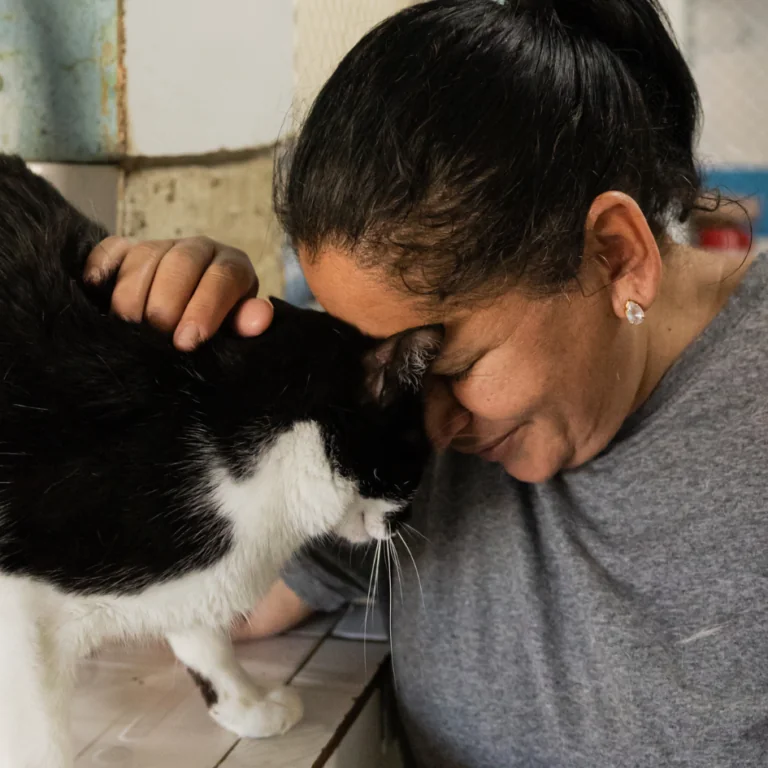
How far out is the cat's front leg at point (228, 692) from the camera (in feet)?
2.50

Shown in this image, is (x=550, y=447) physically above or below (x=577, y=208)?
below

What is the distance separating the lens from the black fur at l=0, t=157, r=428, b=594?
23.6 inches

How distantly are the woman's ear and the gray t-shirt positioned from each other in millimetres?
130

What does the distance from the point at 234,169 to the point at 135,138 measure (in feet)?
0.54

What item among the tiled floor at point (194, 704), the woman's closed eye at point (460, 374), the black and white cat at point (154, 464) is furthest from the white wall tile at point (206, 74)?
the tiled floor at point (194, 704)

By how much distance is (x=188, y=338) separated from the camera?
681 mm

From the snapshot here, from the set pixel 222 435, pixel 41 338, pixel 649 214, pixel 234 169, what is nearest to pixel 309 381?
pixel 222 435

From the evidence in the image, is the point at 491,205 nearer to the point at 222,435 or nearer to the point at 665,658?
the point at 222,435

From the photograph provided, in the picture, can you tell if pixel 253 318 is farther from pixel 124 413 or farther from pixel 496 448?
pixel 496 448

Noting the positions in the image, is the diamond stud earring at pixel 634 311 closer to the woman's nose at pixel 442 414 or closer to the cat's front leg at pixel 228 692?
the woman's nose at pixel 442 414

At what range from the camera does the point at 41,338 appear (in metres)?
0.63

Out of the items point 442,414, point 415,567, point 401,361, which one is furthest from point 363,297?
point 415,567

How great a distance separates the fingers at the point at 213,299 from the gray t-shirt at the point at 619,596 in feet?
1.16

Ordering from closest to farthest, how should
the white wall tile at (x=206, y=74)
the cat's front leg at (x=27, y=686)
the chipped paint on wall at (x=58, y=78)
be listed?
the cat's front leg at (x=27, y=686) → the chipped paint on wall at (x=58, y=78) → the white wall tile at (x=206, y=74)
